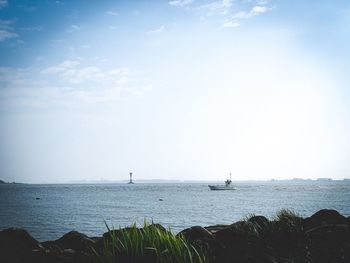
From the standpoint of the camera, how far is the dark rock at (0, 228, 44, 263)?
22.2 feet

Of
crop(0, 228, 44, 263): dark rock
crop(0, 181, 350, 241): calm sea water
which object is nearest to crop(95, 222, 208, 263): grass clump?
crop(0, 181, 350, 241): calm sea water

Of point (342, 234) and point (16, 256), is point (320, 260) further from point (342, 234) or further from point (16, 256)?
point (16, 256)

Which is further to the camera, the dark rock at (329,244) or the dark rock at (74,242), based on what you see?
the dark rock at (74,242)

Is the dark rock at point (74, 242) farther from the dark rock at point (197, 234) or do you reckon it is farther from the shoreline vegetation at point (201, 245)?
the dark rock at point (197, 234)

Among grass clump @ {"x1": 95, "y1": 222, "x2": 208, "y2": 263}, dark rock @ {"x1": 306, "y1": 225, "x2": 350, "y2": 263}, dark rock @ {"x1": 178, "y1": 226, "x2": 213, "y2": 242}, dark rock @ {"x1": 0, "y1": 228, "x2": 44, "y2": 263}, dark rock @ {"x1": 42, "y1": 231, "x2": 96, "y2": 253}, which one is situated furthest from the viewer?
dark rock @ {"x1": 42, "y1": 231, "x2": 96, "y2": 253}

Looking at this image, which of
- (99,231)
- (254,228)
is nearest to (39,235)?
(99,231)

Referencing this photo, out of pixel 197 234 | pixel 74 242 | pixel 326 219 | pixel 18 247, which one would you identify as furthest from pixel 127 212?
pixel 197 234

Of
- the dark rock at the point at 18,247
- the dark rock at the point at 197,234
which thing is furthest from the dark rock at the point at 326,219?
the dark rock at the point at 18,247

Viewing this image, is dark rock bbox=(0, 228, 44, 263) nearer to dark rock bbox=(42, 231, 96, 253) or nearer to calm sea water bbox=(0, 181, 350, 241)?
dark rock bbox=(42, 231, 96, 253)

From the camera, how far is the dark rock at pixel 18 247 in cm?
676

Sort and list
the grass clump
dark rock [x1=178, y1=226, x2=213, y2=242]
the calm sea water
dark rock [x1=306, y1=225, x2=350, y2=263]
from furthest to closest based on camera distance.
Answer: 1. the calm sea water
2. dark rock [x1=178, y1=226, x2=213, y2=242]
3. dark rock [x1=306, y1=225, x2=350, y2=263]
4. the grass clump

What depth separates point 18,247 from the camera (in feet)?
24.6

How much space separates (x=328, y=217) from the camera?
9656mm

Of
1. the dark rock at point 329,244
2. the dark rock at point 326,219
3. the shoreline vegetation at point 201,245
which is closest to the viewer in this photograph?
the shoreline vegetation at point 201,245
